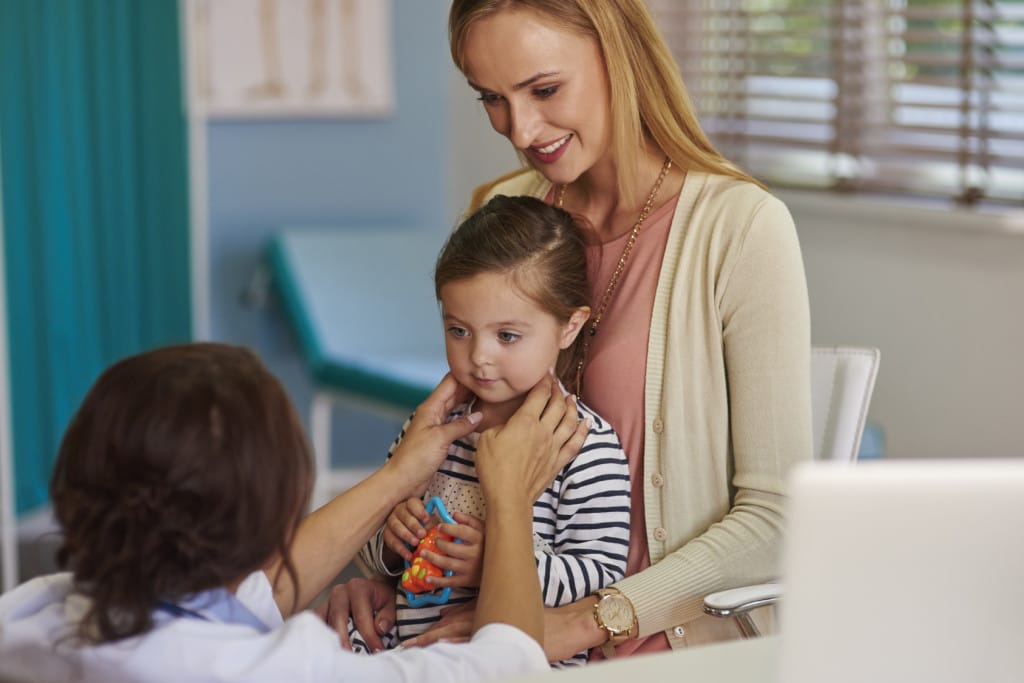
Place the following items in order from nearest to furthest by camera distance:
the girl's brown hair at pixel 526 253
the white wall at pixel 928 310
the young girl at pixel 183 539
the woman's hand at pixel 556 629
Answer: the young girl at pixel 183 539 → the woman's hand at pixel 556 629 → the girl's brown hair at pixel 526 253 → the white wall at pixel 928 310

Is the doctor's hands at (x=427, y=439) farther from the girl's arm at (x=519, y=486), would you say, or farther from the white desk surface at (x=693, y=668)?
the white desk surface at (x=693, y=668)

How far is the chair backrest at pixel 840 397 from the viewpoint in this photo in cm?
183

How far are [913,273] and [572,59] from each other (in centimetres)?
158

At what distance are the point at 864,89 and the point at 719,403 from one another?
1861 millimetres

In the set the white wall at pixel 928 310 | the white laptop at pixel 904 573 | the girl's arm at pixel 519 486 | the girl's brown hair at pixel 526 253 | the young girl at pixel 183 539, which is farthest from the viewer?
the white wall at pixel 928 310

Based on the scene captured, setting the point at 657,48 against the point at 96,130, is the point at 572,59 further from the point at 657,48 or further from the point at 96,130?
the point at 96,130

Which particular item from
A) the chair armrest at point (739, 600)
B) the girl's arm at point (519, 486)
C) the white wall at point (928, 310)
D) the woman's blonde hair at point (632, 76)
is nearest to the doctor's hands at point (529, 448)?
the girl's arm at point (519, 486)

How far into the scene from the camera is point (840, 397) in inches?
72.2

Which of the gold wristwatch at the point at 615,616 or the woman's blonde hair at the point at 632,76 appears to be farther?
the woman's blonde hair at the point at 632,76

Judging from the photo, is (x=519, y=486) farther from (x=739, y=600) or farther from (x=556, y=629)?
(x=739, y=600)

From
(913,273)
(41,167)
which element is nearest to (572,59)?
(913,273)

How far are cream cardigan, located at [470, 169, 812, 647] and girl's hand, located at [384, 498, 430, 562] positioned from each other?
9.9 inches

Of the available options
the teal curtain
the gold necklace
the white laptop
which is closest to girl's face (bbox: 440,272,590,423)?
the gold necklace

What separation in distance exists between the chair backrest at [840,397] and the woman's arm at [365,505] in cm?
49
